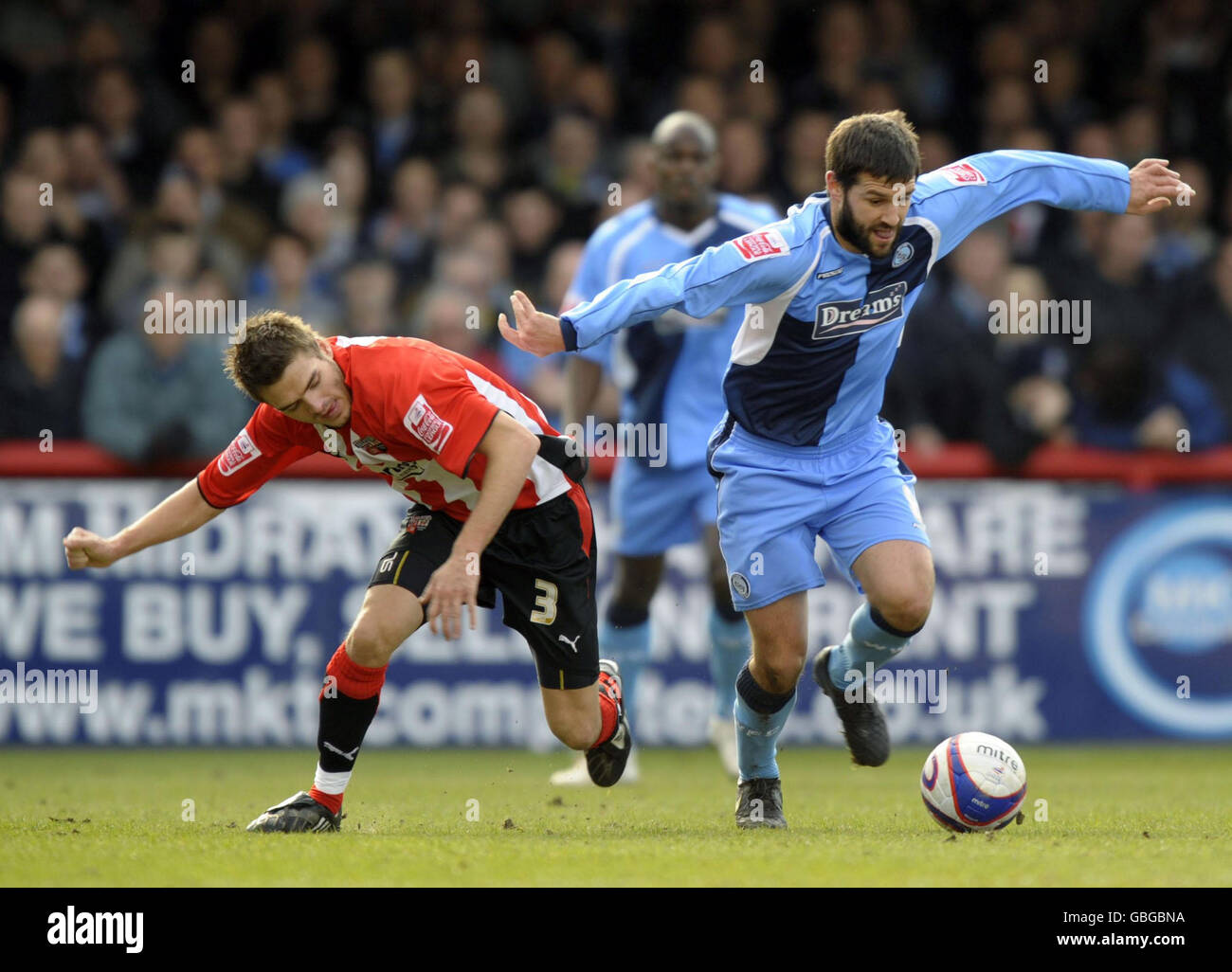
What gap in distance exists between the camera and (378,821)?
627 cm

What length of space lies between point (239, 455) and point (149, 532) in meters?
0.42

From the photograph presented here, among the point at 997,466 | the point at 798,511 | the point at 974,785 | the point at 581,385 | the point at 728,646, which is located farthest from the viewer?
→ the point at 997,466

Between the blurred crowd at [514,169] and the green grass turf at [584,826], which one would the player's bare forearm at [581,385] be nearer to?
the green grass turf at [584,826]

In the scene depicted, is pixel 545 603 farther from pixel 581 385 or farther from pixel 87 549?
pixel 581 385

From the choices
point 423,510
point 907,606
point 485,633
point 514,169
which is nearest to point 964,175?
point 907,606

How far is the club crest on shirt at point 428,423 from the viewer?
5.57 metres

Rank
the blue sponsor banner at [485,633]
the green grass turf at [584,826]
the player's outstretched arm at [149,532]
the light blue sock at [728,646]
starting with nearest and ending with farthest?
the green grass turf at [584,826] < the player's outstretched arm at [149,532] < the light blue sock at [728,646] < the blue sponsor banner at [485,633]

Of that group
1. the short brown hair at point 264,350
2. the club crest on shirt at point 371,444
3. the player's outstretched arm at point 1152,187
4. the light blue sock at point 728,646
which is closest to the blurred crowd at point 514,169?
the light blue sock at point 728,646

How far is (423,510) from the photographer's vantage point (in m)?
6.21

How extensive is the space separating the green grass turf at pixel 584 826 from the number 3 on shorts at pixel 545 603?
29.3 inches

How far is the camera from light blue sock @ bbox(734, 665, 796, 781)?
611 cm

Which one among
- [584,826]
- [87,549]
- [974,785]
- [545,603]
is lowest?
[584,826]
